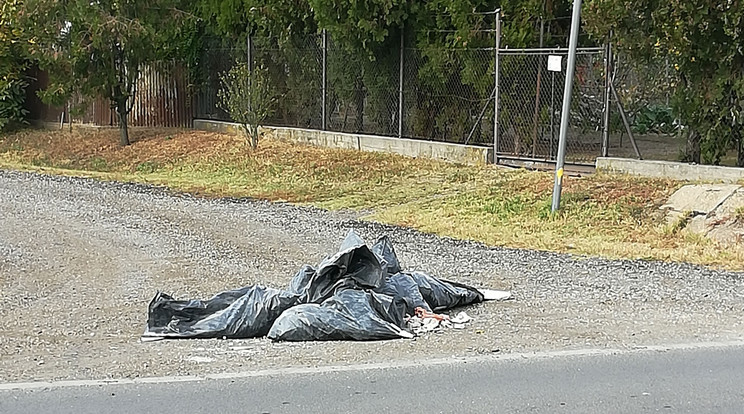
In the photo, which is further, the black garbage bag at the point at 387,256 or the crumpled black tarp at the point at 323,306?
the black garbage bag at the point at 387,256

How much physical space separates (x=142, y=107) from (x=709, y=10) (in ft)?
56.5

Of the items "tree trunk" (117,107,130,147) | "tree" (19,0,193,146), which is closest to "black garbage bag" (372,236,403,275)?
"tree" (19,0,193,146)

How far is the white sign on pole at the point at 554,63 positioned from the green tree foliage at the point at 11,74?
14.5 m

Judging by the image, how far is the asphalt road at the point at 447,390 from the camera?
5402 millimetres

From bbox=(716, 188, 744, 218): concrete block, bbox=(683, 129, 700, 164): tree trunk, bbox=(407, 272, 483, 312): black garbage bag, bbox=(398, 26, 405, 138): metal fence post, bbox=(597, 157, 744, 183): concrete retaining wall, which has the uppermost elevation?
bbox=(398, 26, 405, 138): metal fence post

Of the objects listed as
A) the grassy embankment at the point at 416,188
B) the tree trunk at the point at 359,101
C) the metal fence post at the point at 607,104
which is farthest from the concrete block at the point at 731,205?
the tree trunk at the point at 359,101

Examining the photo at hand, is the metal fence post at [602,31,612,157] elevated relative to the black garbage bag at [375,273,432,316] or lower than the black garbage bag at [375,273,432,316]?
elevated

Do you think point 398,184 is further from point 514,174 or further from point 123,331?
point 123,331

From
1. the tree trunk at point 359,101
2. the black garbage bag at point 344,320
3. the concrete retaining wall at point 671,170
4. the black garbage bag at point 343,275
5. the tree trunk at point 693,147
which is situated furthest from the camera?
the tree trunk at point 359,101

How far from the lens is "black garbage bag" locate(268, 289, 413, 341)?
6965mm

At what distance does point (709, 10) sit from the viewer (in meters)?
12.9

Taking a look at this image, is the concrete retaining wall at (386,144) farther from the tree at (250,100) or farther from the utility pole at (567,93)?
the utility pole at (567,93)

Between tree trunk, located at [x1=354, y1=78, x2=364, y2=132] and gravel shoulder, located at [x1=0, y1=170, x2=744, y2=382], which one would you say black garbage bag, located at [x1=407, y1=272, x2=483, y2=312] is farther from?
tree trunk, located at [x1=354, y1=78, x2=364, y2=132]

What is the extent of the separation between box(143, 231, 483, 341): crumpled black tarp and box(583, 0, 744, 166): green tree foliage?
712 centimetres
